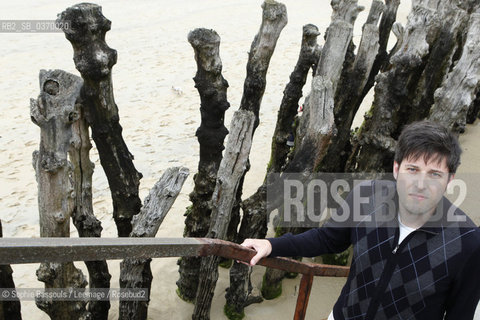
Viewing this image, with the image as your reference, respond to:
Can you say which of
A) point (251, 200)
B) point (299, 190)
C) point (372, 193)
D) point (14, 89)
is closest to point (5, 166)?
point (14, 89)

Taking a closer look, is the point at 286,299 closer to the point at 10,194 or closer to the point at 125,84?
the point at 10,194

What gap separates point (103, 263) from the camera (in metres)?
2.92

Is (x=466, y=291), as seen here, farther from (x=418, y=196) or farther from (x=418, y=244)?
(x=418, y=196)

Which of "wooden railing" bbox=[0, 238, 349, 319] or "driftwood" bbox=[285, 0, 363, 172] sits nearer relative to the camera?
"wooden railing" bbox=[0, 238, 349, 319]

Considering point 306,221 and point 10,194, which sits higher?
point 306,221

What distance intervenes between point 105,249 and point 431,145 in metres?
1.29

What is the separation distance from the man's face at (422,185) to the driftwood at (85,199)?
1.95 m

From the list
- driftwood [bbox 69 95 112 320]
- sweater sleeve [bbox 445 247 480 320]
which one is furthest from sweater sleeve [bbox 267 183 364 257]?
driftwood [bbox 69 95 112 320]

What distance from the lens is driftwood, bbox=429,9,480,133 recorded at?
292 cm

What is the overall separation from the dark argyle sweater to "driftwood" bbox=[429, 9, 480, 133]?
1.55m

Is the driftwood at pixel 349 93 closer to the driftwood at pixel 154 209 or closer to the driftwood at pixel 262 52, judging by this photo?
the driftwood at pixel 262 52

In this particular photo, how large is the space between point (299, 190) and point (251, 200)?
0.39 metres

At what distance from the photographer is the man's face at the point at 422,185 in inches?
61.7
